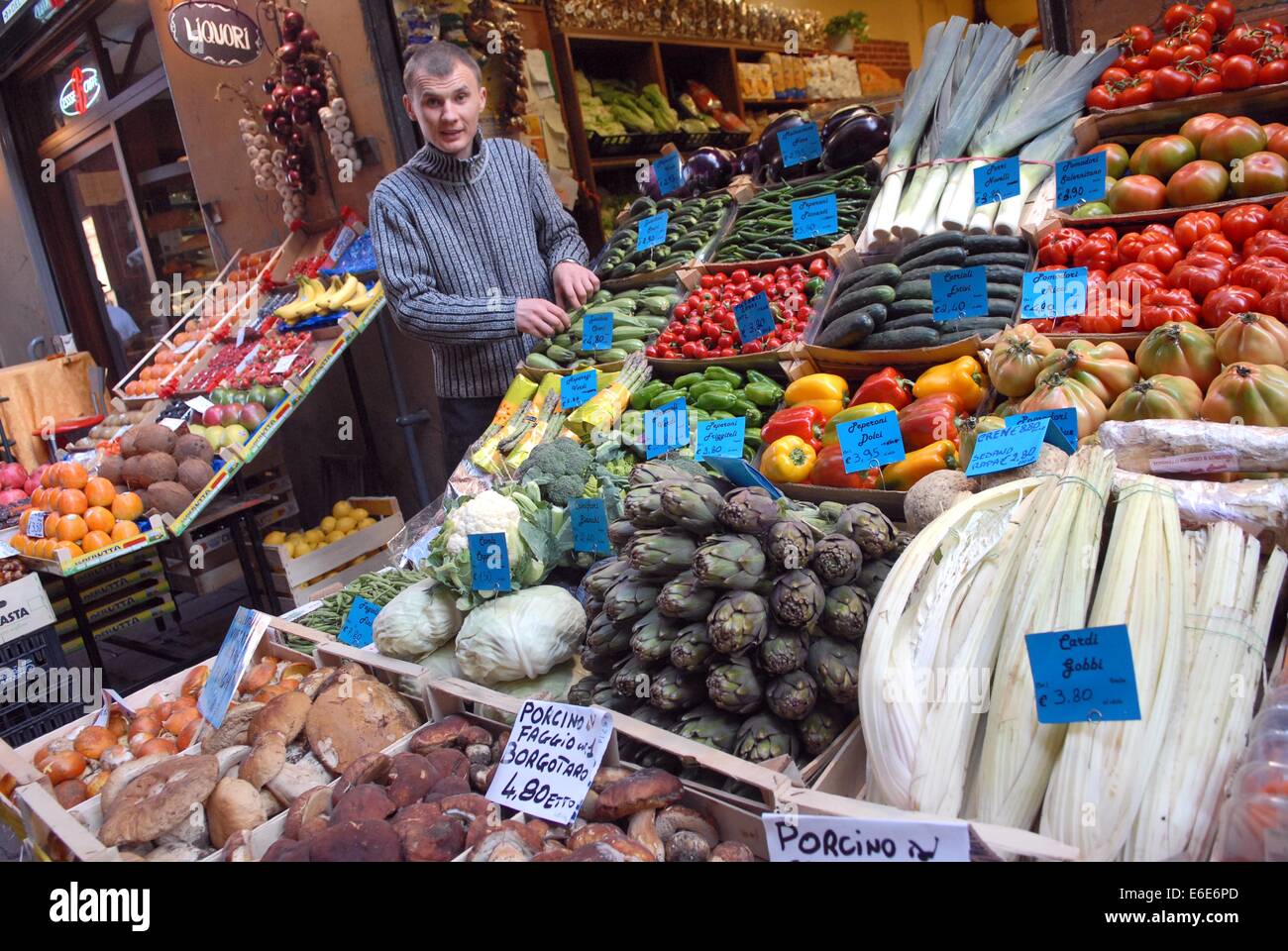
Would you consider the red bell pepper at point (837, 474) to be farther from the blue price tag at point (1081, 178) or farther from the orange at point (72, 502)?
the orange at point (72, 502)

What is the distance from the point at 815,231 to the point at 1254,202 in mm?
1350

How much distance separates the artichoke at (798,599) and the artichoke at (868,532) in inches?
6.1

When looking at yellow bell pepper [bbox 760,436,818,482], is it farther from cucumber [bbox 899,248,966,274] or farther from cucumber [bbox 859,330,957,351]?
cucumber [bbox 899,248,966,274]

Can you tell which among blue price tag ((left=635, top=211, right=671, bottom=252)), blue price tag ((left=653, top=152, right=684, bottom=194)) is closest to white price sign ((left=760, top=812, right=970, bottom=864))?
blue price tag ((left=635, top=211, right=671, bottom=252))

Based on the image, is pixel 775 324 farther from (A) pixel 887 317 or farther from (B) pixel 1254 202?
(B) pixel 1254 202

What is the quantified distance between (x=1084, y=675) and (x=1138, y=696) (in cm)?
11

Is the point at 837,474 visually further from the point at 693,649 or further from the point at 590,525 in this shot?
the point at 693,649

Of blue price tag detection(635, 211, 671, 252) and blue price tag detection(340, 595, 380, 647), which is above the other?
blue price tag detection(635, 211, 671, 252)

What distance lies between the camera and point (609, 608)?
61.1 inches

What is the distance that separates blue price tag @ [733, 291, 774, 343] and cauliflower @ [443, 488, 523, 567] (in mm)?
1143

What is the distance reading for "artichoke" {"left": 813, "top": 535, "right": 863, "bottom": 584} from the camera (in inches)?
56.1

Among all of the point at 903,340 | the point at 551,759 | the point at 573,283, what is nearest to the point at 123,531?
the point at 573,283

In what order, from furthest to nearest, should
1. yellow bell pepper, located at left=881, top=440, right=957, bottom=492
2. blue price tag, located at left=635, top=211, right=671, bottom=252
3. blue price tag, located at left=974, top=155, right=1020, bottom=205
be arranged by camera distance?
blue price tag, located at left=635, top=211, right=671, bottom=252 < blue price tag, located at left=974, top=155, right=1020, bottom=205 < yellow bell pepper, located at left=881, top=440, right=957, bottom=492

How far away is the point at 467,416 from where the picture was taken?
12.2ft
